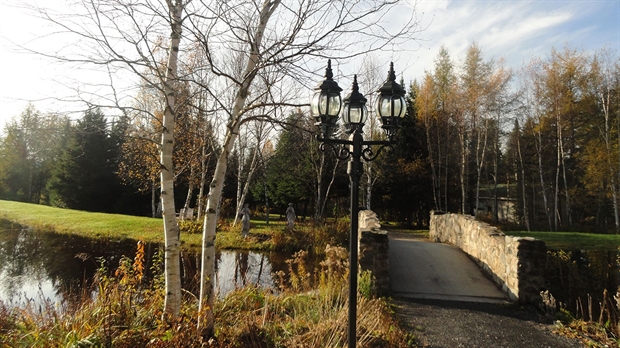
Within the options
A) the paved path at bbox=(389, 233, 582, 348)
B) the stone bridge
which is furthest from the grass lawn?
the paved path at bbox=(389, 233, 582, 348)

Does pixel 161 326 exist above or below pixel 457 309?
above

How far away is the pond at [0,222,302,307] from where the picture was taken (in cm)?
675

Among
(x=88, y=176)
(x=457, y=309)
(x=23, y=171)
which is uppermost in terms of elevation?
(x=23, y=171)

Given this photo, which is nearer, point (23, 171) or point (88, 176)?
point (88, 176)

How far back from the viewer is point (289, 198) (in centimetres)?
2214

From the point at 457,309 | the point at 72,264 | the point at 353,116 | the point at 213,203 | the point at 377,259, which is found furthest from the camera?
the point at 72,264

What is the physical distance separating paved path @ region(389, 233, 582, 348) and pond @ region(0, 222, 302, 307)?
266 cm

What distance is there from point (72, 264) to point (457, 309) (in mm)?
9943

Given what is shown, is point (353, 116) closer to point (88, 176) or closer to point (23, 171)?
point (88, 176)

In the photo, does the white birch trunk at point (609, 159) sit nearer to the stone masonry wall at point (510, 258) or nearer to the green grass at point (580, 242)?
the green grass at point (580, 242)

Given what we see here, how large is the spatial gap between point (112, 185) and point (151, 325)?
22418 millimetres

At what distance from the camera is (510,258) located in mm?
6219

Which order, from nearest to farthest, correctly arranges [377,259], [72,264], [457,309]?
[457,309] → [377,259] → [72,264]

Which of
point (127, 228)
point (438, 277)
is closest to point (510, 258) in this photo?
point (438, 277)
